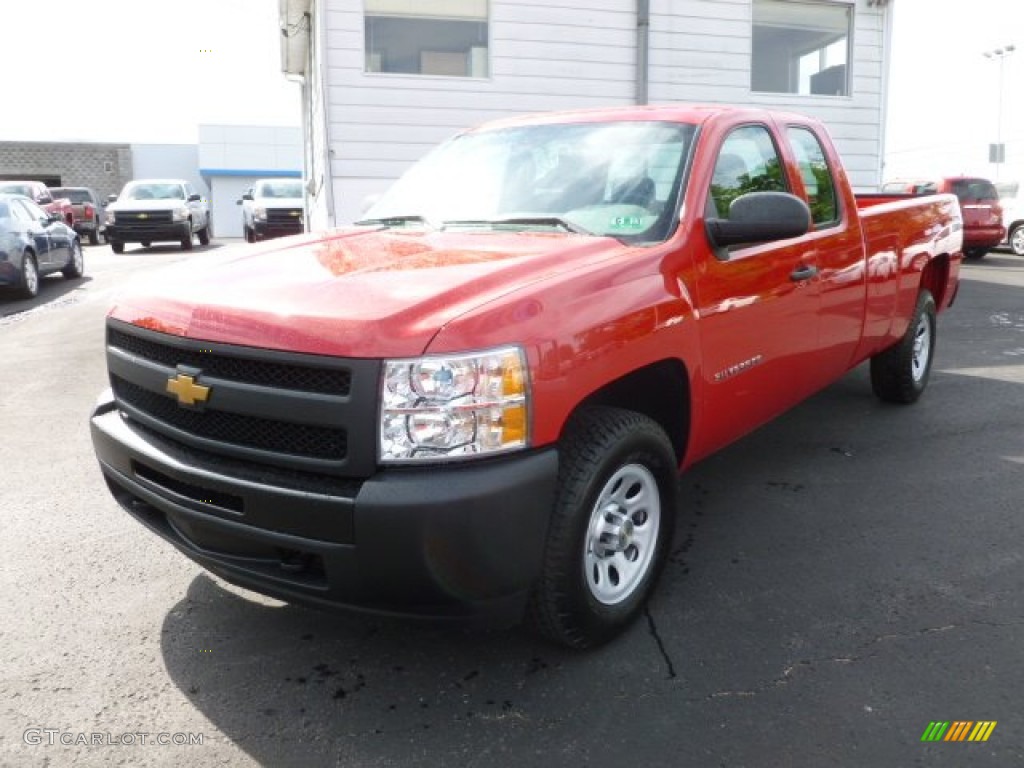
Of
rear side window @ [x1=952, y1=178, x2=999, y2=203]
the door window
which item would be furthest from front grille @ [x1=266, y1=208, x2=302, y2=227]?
the door window

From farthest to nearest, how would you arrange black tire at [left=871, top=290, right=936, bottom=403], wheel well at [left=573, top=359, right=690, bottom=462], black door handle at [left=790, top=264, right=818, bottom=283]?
black tire at [left=871, top=290, right=936, bottom=403] → black door handle at [left=790, top=264, right=818, bottom=283] → wheel well at [left=573, top=359, right=690, bottom=462]

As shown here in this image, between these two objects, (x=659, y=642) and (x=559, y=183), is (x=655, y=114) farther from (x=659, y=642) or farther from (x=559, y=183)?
(x=659, y=642)

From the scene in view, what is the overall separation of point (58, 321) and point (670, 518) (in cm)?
970

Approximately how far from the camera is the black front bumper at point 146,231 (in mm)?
22594

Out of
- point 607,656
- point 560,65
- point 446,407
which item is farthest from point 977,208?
point 446,407

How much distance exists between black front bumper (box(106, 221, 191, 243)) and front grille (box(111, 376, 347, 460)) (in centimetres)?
2141

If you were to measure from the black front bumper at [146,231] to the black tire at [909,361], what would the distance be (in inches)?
792

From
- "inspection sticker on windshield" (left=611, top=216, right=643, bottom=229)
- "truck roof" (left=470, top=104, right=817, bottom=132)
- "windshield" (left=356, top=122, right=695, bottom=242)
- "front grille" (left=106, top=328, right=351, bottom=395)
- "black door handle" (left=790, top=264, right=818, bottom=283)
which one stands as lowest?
"front grille" (left=106, top=328, right=351, bottom=395)

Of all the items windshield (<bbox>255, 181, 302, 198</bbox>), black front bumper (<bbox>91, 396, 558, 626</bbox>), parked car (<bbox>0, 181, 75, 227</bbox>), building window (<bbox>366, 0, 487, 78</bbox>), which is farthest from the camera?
parked car (<bbox>0, 181, 75, 227</bbox>)

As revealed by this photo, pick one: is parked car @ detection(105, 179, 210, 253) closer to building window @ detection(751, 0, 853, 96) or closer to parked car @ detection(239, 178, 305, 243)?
parked car @ detection(239, 178, 305, 243)

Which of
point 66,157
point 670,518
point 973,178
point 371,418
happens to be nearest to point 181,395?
point 371,418

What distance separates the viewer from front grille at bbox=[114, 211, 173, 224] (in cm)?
2244

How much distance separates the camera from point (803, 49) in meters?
13.0

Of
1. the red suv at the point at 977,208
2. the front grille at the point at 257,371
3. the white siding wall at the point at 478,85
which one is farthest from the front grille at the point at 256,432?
the red suv at the point at 977,208
